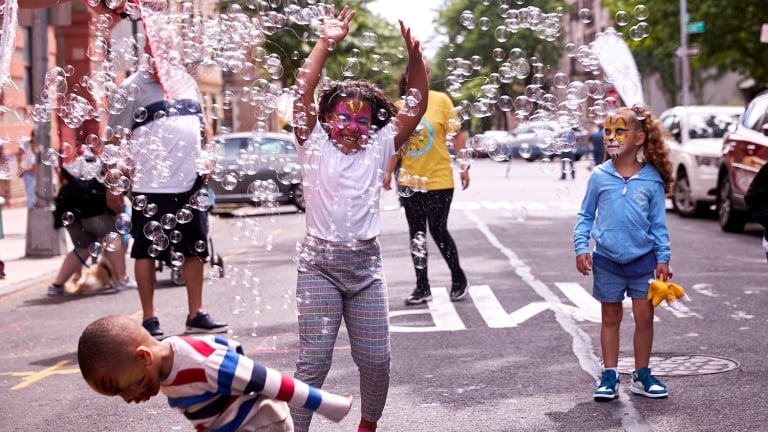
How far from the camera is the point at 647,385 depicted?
604 centimetres

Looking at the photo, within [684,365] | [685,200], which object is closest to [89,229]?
[684,365]

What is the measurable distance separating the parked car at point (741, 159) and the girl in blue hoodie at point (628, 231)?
782 centimetres

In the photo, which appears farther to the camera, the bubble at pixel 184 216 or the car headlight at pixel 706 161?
the car headlight at pixel 706 161

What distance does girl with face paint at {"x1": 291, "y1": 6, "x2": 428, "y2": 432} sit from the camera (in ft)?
15.9

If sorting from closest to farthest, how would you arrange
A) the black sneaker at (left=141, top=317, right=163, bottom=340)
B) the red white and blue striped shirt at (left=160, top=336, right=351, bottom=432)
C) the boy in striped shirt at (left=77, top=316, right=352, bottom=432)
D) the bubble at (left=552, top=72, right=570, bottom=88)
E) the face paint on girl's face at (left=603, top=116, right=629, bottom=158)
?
the boy in striped shirt at (left=77, top=316, right=352, bottom=432) < the red white and blue striped shirt at (left=160, top=336, right=351, bottom=432) < the face paint on girl's face at (left=603, top=116, right=629, bottom=158) < the bubble at (left=552, top=72, right=570, bottom=88) < the black sneaker at (left=141, top=317, right=163, bottom=340)

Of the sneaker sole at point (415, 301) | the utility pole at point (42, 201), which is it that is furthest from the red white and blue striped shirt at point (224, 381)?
the utility pole at point (42, 201)

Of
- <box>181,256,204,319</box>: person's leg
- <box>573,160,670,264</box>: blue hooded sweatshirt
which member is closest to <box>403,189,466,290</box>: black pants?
<box>181,256,204,319</box>: person's leg

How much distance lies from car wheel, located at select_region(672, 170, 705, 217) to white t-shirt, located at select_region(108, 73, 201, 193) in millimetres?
11991

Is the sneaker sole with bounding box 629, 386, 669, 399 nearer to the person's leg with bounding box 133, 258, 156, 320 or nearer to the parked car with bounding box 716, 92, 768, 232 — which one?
the person's leg with bounding box 133, 258, 156, 320

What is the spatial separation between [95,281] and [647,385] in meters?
6.76

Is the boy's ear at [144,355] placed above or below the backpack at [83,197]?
below

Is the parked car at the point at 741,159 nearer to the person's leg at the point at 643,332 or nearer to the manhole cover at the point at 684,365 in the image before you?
the manhole cover at the point at 684,365

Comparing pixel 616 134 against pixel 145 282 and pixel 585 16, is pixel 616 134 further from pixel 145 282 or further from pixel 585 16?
pixel 145 282

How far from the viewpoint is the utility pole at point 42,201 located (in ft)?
49.4
